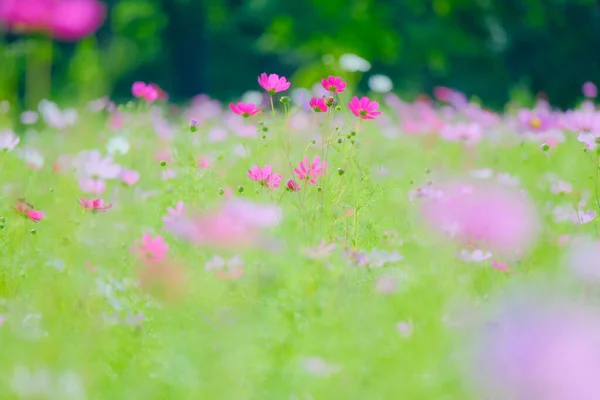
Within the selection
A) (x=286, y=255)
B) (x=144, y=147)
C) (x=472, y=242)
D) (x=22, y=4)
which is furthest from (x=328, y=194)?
(x=144, y=147)

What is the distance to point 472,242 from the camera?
1756 millimetres

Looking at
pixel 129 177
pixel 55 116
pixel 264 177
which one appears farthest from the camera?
pixel 55 116

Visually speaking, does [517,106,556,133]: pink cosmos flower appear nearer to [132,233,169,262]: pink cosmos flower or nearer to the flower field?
the flower field

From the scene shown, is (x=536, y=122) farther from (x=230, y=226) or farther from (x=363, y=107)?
(x=230, y=226)

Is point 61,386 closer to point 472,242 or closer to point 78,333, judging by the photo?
point 78,333

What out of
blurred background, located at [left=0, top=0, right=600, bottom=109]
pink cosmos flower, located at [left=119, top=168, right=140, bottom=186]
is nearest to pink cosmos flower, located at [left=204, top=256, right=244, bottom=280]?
A: pink cosmos flower, located at [left=119, top=168, right=140, bottom=186]

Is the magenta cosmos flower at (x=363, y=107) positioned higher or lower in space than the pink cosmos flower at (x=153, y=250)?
higher

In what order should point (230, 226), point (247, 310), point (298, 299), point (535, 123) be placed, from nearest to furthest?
point (230, 226) < point (298, 299) < point (247, 310) < point (535, 123)

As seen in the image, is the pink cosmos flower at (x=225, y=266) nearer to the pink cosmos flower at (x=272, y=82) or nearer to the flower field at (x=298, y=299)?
the flower field at (x=298, y=299)

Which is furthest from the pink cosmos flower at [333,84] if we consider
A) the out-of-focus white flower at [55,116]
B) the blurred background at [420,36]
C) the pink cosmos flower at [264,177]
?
the blurred background at [420,36]

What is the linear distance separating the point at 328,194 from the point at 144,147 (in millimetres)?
1718

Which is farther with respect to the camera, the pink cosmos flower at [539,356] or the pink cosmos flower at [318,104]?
the pink cosmos flower at [318,104]

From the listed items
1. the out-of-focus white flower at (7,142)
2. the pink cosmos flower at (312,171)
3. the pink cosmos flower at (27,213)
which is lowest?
the out-of-focus white flower at (7,142)

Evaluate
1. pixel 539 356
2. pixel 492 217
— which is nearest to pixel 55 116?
pixel 492 217
